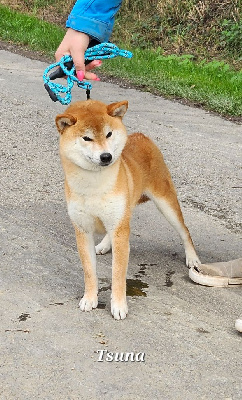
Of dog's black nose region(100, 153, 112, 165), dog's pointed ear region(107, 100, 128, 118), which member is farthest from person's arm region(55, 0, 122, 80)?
dog's black nose region(100, 153, 112, 165)

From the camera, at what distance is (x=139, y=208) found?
585cm

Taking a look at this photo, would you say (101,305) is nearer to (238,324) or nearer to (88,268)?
(88,268)

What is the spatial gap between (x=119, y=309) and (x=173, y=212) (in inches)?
40.1

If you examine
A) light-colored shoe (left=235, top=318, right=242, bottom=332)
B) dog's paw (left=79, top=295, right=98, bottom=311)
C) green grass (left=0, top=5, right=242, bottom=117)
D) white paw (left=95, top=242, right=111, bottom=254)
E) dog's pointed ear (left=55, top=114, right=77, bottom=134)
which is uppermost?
dog's pointed ear (left=55, top=114, right=77, bottom=134)

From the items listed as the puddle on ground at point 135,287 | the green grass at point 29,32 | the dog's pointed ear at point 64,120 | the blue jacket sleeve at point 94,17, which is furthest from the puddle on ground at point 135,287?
the green grass at point 29,32

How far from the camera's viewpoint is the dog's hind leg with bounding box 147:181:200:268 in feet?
15.3

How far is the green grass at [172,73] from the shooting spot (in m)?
9.02

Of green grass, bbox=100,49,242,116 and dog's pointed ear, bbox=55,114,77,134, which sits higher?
dog's pointed ear, bbox=55,114,77,134

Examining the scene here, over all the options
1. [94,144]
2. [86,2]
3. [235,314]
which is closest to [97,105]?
[94,144]

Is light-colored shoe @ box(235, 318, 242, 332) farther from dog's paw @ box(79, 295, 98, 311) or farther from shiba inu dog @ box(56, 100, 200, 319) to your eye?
dog's paw @ box(79, 295, 98, 311)

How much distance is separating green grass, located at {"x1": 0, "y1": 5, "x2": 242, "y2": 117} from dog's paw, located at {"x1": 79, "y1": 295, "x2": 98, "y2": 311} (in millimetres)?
4982

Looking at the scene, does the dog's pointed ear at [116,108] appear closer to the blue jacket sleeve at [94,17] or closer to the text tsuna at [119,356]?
the blue jacket sleeve at [94,17]

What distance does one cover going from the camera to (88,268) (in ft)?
13.0

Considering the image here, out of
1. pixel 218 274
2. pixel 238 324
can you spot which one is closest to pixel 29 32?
pixel 218 274
